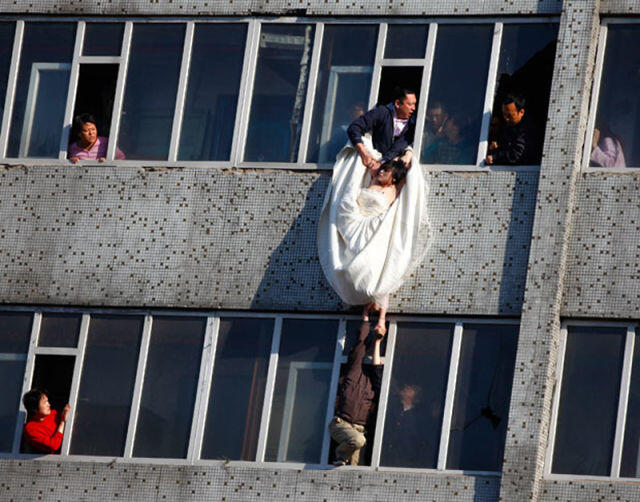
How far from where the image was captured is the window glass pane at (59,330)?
20.9 m

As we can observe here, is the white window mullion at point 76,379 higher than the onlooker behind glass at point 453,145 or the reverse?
the reverse

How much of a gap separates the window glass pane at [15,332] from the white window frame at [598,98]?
644 centimetres

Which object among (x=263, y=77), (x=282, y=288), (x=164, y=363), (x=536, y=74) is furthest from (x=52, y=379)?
(x=536, y=74)

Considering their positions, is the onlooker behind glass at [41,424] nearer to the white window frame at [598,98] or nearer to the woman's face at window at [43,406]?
the woman's face at window at [43,406]

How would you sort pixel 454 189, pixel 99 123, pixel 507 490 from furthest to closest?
pixel 99 123 → pixel 454 189 → pixel 507 490

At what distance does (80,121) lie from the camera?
21609 mm

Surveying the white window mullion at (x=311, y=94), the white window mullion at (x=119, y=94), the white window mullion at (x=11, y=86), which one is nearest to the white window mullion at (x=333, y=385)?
the white window mullion at (x=311, y=94)

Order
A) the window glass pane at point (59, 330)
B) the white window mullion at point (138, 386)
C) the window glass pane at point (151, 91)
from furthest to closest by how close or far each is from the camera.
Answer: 1. the window glass pane at point (151, 91)
2. the window glass pane at point (59, 330)
3. the white window mullion at point (138, 386)

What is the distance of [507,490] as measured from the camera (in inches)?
739

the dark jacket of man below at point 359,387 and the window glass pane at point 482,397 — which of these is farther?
the dark jacket of man below at point 359,387

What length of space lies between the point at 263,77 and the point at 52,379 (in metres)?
4.15

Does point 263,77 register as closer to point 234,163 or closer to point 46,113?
point 234,163

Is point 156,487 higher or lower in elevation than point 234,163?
lower

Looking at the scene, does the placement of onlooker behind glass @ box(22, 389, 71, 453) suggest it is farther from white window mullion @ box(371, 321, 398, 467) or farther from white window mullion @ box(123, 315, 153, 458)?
white window mullion @ box(371, 321, 398, 467)
